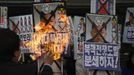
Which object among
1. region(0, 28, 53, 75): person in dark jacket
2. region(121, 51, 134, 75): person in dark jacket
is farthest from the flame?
region(0, 28, 53, 75): person in dark jacket

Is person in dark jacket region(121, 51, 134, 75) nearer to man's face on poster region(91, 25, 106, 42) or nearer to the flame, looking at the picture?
man's face on poster region(91, 25, 106, 42)

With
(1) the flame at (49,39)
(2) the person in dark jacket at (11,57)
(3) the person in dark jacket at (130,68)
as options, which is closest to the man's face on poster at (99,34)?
(1) the flame at (49,39)

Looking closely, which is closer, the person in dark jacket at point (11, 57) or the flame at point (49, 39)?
the person in dark jacket at point (11, 57)

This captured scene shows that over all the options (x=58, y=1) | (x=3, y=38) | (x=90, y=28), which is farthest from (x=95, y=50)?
(x=3, y=38)

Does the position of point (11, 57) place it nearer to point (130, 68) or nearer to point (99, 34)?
point (130, 68)

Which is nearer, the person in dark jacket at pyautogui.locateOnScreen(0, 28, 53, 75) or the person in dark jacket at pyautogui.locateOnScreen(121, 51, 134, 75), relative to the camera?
the person in dark jacket at pyautogui.locateOnScreen(0, 28, 53, 75)

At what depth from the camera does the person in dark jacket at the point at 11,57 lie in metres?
3.19

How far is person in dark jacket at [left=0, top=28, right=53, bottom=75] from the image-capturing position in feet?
10.5

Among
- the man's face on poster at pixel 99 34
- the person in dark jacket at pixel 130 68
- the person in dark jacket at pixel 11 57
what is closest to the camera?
the person in dark jacket at pixel 11 57

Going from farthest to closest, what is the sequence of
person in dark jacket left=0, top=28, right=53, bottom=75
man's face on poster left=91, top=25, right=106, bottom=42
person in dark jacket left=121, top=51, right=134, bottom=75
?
man's face on poster left=91, top=25, right=106, bottom=42, person in dark jacket left=121, top=51, right=134, bottom=75, person in dark jacket left=0, top=28, right=53, bottom=75

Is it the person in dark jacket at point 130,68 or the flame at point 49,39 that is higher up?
the flame at point 49,39

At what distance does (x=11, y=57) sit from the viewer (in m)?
3.24

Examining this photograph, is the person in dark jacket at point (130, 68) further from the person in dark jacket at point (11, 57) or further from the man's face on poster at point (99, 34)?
the person in dark jacket at point (11, 57)

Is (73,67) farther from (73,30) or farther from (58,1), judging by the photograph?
(73,30)
